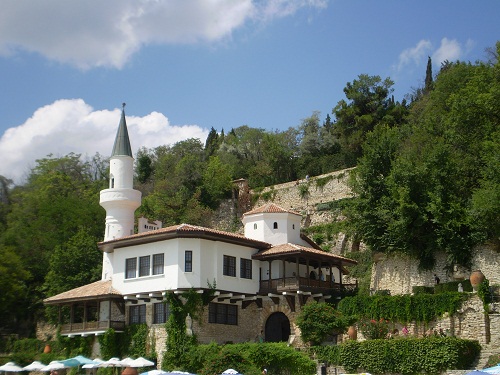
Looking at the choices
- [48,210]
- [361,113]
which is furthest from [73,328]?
[361,113]

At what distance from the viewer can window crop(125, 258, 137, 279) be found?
39688 millimetres

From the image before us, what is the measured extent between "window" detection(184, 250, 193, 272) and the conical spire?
11.5 metres

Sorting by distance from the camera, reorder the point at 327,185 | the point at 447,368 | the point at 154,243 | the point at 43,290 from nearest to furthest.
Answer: the point at 447,368
the point at 154,243
the point at 43,290
the point at 327,185

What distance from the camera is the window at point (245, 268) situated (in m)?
39.9

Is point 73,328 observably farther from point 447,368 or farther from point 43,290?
point 447,368

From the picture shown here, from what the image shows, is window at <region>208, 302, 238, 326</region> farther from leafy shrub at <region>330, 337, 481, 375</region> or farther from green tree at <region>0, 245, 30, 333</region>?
green tree at <region>0, 245, 30, 333</region>

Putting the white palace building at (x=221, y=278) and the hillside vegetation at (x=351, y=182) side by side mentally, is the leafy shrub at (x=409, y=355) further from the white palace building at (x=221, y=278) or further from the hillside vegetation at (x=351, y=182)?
the hillside vegetation at (x=351, y=182)

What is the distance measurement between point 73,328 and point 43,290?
11.3 meters

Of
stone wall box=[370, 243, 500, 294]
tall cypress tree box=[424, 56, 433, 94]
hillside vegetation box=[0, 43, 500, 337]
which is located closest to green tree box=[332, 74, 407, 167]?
hillside vegetation box=[0, 43, 500, 337]

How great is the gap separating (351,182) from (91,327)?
17973 millimetres

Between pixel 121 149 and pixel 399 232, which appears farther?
pixel 121 149

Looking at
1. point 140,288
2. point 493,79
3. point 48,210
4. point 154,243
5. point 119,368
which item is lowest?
point 119,368

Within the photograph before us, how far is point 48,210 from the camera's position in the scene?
187 ft

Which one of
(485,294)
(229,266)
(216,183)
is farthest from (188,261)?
(216,183)
